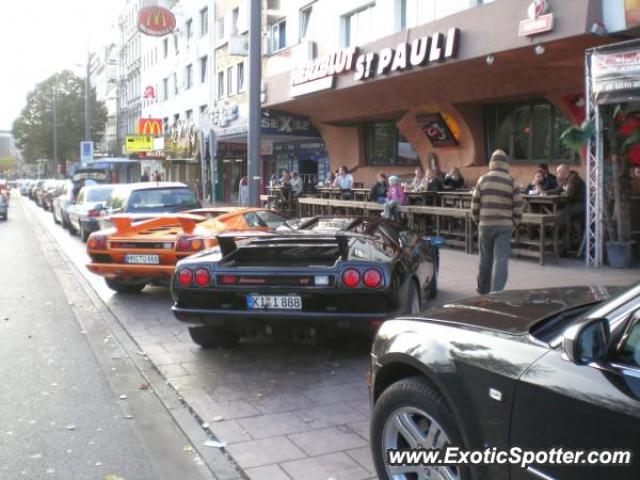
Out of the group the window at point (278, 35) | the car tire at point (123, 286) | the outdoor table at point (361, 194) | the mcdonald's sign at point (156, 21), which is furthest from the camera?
the mcdonald's sign at point (156, 21)

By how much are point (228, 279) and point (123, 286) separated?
186 inches

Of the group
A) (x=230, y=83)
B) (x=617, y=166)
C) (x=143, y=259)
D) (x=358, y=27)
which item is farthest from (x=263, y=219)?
(x=230, y=83)

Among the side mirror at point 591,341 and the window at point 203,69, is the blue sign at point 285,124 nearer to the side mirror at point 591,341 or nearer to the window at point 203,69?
the window at point 203,69

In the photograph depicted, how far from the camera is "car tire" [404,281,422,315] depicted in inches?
262

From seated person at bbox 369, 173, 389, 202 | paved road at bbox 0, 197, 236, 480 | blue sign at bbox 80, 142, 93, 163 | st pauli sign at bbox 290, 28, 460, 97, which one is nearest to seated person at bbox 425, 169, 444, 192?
seated person at bbox 369, 173, 389, 202

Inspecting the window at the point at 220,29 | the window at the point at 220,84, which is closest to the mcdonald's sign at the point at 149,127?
the window at the point at 220,84

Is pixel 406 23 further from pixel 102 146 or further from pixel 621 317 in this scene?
pixel 102 146

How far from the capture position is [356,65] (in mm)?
18031

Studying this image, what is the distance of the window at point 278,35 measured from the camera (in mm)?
26125

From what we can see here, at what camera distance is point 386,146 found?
23.2 m

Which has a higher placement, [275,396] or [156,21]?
[156,21]

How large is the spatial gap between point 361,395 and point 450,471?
2404 mm

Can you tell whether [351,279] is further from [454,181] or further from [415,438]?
[454,181]

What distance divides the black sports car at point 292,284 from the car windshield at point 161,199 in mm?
6831
